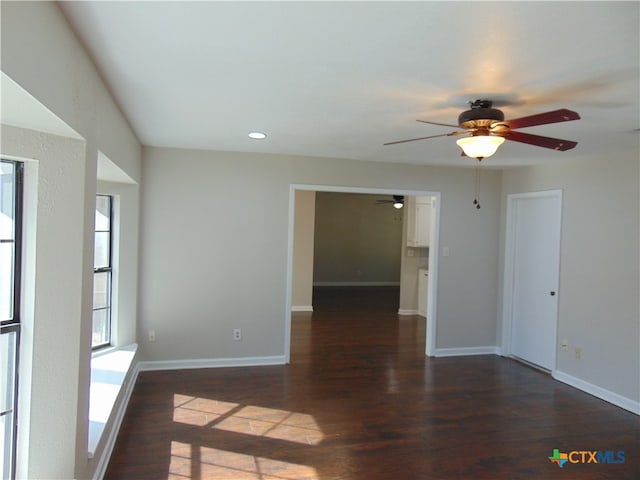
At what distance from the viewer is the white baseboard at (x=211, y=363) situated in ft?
14.8

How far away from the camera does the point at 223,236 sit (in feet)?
15.3

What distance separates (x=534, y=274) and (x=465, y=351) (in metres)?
1.26

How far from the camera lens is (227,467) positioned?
2.73 metres

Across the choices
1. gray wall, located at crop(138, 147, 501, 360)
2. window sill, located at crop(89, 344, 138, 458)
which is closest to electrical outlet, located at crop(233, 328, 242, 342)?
gray wall, located at crop(138, 147, 501, 360)

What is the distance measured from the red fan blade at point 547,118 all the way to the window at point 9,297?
239 centimetres

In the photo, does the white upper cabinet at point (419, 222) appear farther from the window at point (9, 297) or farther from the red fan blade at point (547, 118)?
the window at point (9, 297)

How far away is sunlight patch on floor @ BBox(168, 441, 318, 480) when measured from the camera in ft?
8.63

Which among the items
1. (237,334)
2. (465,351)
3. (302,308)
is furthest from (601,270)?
(302,308)

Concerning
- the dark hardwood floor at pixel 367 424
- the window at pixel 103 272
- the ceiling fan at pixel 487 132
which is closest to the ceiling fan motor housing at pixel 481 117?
the ceiling fan at pixel 487 132

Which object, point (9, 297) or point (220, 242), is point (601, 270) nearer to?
point (220, 242)

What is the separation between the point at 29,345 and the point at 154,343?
2726 millimetres

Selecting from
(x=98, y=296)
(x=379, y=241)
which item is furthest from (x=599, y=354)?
(x=379, y=241)

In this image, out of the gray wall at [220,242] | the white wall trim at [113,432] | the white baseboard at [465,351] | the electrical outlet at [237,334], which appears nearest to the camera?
the white wall trim at [113,432]

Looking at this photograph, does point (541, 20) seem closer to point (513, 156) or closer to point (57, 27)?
point (57, 27)
